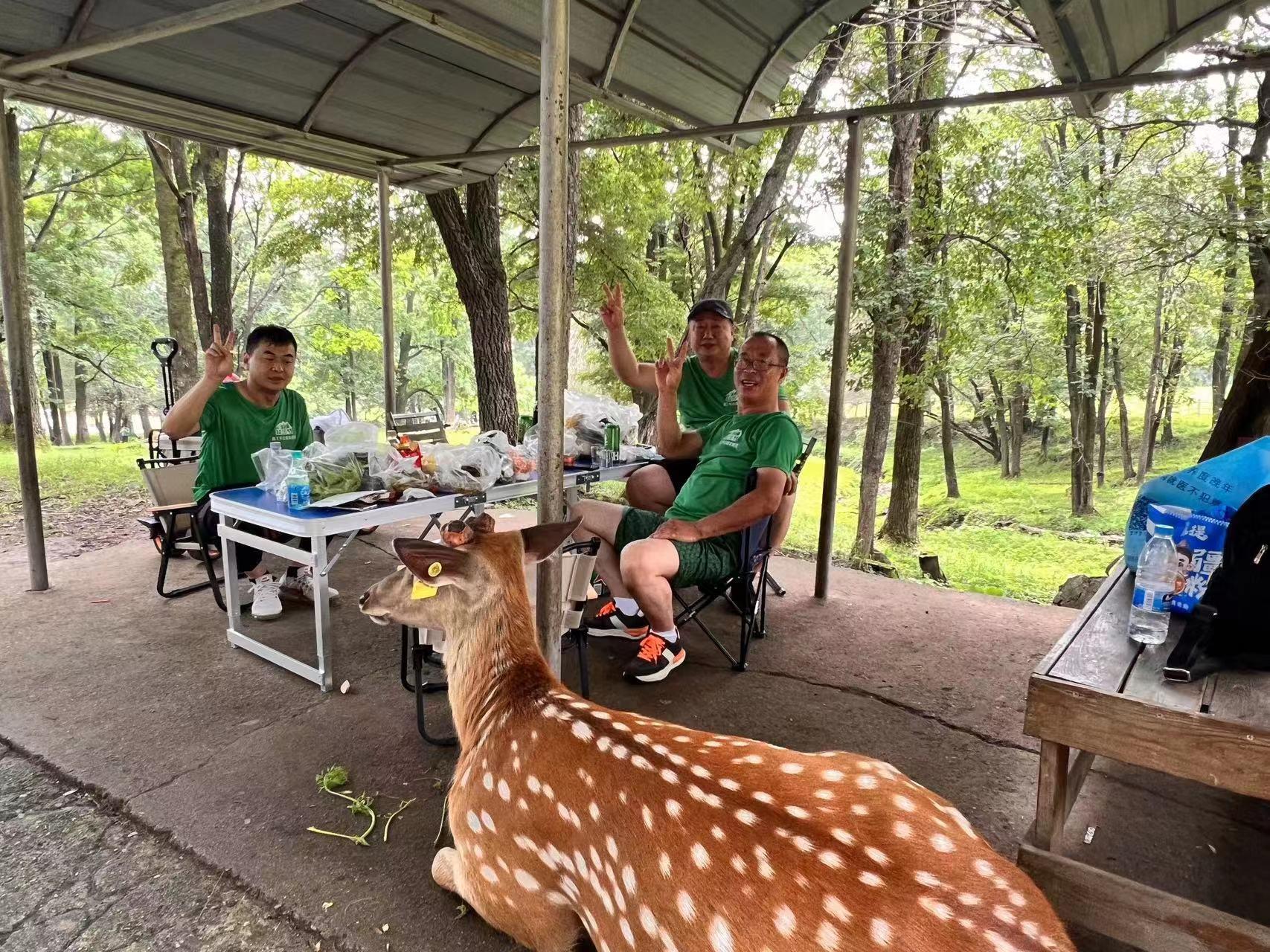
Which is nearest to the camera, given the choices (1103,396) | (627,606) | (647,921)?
(647,921)

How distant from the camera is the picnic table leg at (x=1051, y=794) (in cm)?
183

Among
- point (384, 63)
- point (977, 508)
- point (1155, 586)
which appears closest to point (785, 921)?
point (1155, 586)

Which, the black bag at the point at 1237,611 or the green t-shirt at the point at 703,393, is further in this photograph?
the green t-shirt at the point at 703,393

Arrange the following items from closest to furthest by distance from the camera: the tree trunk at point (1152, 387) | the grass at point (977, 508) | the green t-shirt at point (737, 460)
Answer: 1. the green t-shirt at point (737, 460)
2. the grass at point (977, 508)
3. the tree trunk at point (1152, 387)

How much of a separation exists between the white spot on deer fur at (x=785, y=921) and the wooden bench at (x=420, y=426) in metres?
4.64

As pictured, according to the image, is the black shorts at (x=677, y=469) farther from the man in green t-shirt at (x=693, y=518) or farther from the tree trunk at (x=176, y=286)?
the tree trunk at (x=176, y=286)

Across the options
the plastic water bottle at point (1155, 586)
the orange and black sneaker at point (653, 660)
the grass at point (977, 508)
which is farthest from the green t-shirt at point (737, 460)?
the grass at point (977, 508)

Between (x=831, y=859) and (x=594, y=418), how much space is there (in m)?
3.64

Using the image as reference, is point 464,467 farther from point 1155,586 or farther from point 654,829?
point 1155,586

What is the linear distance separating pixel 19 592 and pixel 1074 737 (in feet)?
18.2

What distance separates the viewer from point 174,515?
14.5ft

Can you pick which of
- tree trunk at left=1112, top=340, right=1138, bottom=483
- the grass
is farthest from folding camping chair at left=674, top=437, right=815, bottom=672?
tree trunk at left=1112, top=340, right=1138, bottom=483

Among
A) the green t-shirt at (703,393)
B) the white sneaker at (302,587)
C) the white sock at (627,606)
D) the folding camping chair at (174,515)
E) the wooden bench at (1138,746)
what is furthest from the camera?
the green t-shirt at (703,393)

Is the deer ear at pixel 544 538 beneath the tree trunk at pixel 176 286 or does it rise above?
beneath
